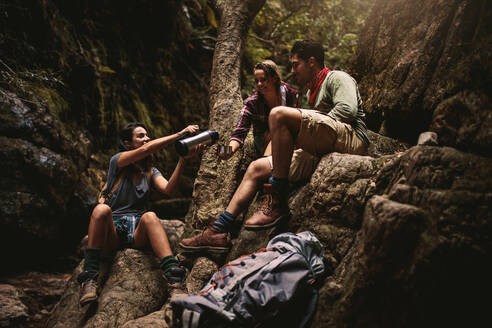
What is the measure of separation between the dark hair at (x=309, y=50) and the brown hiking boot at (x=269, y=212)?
167 cm

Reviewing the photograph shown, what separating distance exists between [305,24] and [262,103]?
600 centimetres

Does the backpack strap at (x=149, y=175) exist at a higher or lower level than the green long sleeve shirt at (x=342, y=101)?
lower

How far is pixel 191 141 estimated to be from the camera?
319cm

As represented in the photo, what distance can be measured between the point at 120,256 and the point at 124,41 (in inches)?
182

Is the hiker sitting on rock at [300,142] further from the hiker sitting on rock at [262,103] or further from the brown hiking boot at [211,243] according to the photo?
the hiker sitting on rock at [262,103]

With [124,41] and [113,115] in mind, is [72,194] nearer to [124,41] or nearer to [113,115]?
[113,115]

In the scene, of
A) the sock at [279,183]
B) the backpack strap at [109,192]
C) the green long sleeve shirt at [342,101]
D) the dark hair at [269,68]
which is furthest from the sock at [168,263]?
the dark hair at [269,68]

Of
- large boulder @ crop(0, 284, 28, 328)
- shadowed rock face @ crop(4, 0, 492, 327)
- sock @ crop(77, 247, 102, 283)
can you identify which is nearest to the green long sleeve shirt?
shadowed rock face @ crop(4, 0, 492, 327)

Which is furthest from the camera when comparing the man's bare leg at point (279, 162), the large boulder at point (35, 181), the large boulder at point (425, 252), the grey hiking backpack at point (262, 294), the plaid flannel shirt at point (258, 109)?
the large boulder at point (35, 181)

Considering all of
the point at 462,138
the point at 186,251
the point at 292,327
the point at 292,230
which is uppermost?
the point at 462,138

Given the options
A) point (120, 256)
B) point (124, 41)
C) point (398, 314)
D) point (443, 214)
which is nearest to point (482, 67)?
point (443, 214)

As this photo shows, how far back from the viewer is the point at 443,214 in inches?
78.0

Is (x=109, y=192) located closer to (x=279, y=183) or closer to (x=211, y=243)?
(x=211, y=243)

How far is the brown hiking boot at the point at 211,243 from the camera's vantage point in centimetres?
331
